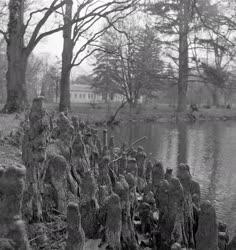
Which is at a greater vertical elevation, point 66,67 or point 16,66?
point 66,67

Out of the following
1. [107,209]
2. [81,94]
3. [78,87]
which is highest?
[78,87]

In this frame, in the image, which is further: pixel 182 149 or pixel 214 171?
pixel 182 149

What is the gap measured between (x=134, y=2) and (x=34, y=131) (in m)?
16.8

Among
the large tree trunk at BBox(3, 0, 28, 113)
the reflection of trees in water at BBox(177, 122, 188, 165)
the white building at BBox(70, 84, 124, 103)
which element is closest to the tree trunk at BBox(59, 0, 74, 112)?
the large tree trunk at BBox(3, 0, 28, 113)

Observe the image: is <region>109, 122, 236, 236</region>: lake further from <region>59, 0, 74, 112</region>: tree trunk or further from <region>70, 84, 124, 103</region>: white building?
<region>70, 84, 124, 103</region>: white building

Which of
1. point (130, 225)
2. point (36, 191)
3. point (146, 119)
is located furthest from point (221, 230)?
point (146, 119)

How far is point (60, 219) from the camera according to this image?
586 centimetres

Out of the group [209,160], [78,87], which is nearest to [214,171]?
[209,160]

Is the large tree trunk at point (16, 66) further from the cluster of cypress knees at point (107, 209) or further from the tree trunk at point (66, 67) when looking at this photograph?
the cluster of cypress knees at point (107, 209)

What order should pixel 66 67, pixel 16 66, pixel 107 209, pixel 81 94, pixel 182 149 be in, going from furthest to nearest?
pixel 81 94 < pixel 66 67 < pixel 16 66 < pixel 182 149 < pixel 107 209

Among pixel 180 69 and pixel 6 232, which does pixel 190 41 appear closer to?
pixel 180 69

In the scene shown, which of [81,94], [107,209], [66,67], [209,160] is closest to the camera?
[107,209]

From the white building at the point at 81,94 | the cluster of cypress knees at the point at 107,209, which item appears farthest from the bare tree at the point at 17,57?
the white building at the point at 81,94

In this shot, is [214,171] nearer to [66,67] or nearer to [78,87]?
[66,67]
